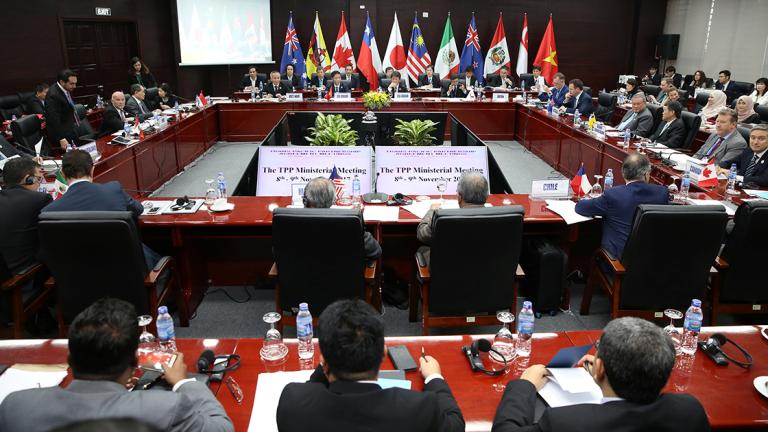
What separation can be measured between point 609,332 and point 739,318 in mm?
2729

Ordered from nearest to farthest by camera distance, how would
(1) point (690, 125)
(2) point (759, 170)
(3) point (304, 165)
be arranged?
(2) point (759, 170) → (3) point (304, 165) → (1) point (690, 125)

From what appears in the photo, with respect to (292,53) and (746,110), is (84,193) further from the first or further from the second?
(292,53)

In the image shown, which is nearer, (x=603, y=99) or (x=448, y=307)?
(x=448, y=307)

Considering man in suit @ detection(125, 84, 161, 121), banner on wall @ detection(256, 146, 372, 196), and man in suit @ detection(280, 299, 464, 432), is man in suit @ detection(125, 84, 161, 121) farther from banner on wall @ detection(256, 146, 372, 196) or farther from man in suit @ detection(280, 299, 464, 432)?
man in suit @ detection(280, 299, 464, 432)

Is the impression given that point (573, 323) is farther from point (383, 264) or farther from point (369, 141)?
point (369, 141)

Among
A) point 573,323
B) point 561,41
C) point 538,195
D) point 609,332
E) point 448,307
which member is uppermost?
point 561,41

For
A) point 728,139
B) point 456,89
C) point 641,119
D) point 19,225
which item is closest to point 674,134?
point 641,119

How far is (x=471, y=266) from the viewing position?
2764mm

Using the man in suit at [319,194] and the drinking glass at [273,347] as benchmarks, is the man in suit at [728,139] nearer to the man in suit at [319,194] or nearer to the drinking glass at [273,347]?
the man in suit at [319,194]

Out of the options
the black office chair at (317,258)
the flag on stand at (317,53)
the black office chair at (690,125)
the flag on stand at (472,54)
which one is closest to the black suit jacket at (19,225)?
the black office chair at (317,258)

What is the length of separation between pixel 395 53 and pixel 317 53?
1.67 m

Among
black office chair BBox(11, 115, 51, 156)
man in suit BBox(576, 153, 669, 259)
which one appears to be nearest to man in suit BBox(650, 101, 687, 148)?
man in suit BBox(576, 153, 669, 259)

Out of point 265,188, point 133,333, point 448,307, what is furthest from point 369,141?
point 133,333

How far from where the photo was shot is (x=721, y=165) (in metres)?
4.80
